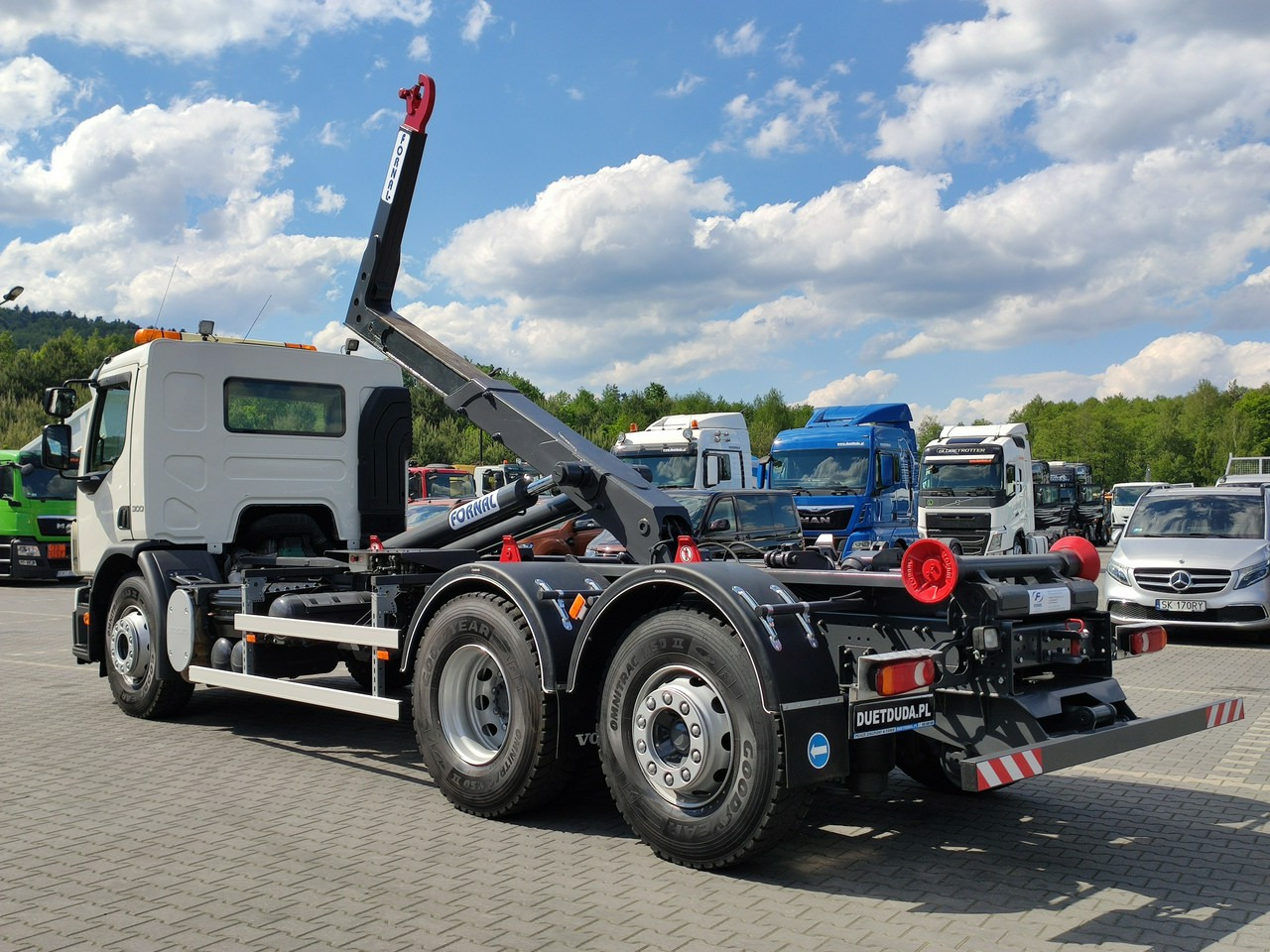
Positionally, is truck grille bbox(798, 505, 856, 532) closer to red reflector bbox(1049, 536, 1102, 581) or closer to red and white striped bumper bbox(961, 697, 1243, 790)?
red reflector bbox(1049, 536, 1102, 581)

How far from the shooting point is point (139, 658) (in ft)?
27.7

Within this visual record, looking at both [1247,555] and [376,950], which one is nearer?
[376,950]

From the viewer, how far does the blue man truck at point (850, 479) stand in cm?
1986

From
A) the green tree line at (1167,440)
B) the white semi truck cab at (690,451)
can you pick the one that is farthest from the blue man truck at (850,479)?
the green tree line at (1167,440)

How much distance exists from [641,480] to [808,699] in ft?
7.94

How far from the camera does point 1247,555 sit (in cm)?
1305

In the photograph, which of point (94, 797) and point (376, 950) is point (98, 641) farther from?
point (376, 950)

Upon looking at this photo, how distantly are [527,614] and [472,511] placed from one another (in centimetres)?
251

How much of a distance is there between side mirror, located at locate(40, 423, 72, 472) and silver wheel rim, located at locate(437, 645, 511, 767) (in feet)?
17.0

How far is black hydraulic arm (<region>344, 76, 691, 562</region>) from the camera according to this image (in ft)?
21.5

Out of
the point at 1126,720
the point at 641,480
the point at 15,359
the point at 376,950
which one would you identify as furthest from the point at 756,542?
the point at 15,359

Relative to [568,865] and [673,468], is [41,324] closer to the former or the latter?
[673,468]

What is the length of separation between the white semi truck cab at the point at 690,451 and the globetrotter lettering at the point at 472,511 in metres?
12.0

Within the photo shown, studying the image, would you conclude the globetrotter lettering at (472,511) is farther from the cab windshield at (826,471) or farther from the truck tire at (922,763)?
the cab windshield at (826,471)
